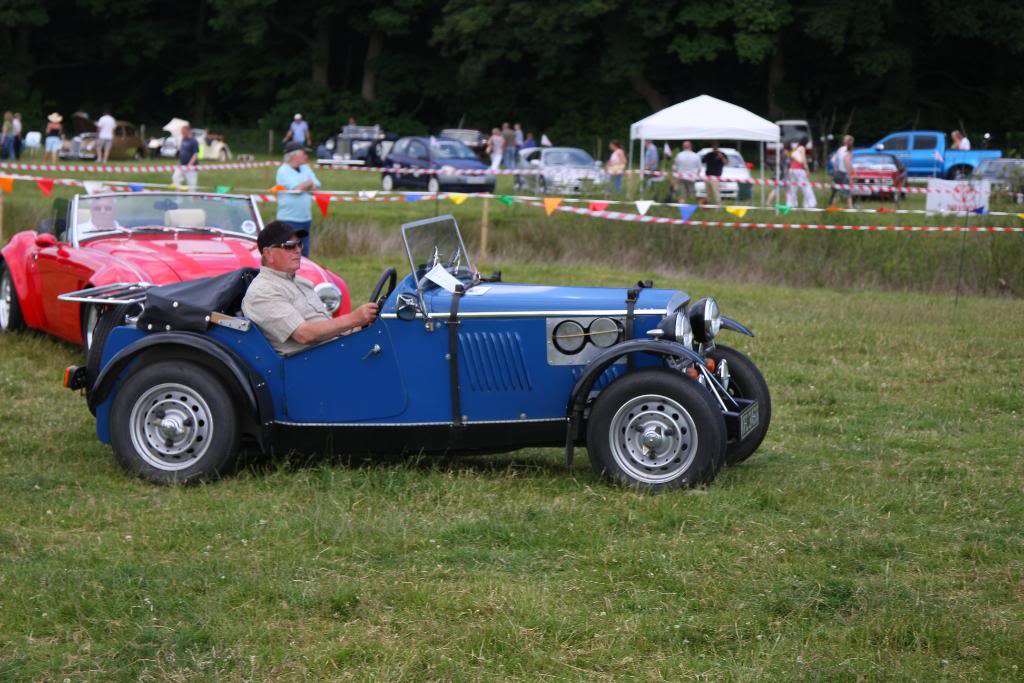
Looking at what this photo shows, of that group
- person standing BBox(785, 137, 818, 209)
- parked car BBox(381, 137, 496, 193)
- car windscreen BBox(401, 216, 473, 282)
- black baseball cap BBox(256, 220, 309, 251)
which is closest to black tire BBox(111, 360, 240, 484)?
black baseball cap BBox(256, 220, 309, 251)

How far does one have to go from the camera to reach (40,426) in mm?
8875

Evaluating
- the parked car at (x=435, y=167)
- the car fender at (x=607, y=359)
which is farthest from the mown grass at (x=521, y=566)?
the parked car at (x=435, y=167)

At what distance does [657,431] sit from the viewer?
7.01m

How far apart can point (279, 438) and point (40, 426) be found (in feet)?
7.56

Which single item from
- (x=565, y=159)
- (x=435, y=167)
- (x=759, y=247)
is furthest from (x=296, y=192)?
(x=565, y=159)

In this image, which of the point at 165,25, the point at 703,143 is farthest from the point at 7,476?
the point at 165,25

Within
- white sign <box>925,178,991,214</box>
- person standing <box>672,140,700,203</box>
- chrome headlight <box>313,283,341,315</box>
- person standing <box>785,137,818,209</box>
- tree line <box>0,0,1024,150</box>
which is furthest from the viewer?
tree line <box>0,0,1024,150</box>

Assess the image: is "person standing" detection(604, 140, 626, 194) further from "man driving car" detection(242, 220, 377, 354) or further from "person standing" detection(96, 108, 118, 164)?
"man driving car" detection(242, 220, 377, 354)

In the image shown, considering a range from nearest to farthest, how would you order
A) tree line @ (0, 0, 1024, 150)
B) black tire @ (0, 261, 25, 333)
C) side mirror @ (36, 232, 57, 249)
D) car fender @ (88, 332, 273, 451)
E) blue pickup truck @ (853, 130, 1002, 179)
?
car fender @ (88, 332, 273, 451) → side mirror @ (36, 232, 57, 249) → black tire @ (0, 261, 25, 333) → blue pickup truck @ (853, 130, 1002, 179) → tree line @ (0, 0, 1024, 150)

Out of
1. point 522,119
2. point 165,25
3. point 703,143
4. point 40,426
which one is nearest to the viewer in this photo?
point 40,426

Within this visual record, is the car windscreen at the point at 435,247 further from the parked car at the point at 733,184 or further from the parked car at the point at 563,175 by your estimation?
the parked car at the point at 563,175

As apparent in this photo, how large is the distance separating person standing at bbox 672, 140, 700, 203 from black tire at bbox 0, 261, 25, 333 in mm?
14332

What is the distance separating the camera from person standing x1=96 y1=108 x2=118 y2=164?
47094 millimetres

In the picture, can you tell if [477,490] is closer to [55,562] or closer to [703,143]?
[55,562]
